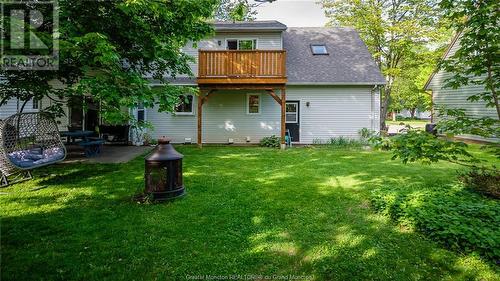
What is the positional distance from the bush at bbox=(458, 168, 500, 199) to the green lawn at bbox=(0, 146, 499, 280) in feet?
1.98

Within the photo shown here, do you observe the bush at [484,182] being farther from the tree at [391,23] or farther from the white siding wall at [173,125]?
the tree at [391,23]

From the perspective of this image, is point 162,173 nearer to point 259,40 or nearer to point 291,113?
point 291,113

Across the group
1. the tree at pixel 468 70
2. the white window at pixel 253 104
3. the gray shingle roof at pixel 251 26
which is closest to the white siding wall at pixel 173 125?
the white window at pixel 253 104

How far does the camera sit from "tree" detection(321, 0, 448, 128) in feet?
54.6

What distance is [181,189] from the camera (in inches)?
205

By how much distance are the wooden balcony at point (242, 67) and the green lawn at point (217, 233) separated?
564 centimetres

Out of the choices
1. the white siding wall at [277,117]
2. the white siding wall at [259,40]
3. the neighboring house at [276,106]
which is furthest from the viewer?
the white siding wall at [259,40]

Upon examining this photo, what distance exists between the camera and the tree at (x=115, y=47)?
4.83 m

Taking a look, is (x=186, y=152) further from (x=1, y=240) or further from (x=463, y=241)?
(x=463, y=241)

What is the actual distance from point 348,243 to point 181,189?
10.0ft

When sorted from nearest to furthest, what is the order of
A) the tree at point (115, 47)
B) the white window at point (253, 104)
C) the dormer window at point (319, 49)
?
the tree at point (115, 47) < the white window at point (253, 104) < the dormer window at point (319, 49)

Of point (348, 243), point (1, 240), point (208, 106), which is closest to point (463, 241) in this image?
point (348, 243)

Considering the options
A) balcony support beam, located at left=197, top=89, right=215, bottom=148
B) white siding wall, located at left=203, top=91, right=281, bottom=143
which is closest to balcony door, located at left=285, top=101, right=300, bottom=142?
white siding wall, located at left=203, top=91, right=281, bottom=143

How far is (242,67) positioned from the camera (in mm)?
11258
